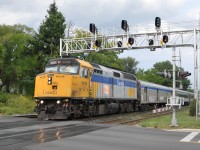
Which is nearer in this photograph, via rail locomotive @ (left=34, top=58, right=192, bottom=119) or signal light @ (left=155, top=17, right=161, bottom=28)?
via rail locomotive @ (left=34, top=58, right=192, bottom=119)

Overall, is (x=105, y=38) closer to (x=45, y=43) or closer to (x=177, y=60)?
(x=45, y=43)

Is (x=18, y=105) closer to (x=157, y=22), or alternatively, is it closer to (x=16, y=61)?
(x=157, y=22)

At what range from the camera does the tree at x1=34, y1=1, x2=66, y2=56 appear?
4931 cm

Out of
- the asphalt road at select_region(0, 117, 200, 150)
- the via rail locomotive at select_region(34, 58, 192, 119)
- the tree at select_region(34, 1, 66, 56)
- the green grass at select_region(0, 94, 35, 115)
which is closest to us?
the asphalt road at select_region(0, 117, 200, 150)

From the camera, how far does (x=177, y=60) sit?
24.8 metres

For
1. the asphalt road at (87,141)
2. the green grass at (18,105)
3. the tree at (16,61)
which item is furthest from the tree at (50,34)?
the asphalt road at (87,141)

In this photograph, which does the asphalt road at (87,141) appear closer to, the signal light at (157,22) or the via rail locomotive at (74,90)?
the via rail locomotive at (74,90)

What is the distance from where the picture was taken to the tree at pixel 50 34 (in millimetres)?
49312

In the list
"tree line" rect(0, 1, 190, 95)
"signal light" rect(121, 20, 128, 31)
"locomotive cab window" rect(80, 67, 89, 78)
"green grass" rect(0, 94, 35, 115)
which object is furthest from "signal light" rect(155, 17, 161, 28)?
"tree line" rect(0, 1, 190, 95)

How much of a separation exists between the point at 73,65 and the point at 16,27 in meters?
55.3

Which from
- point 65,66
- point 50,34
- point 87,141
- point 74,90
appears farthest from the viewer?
point 50,34

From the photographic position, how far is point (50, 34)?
163 feet

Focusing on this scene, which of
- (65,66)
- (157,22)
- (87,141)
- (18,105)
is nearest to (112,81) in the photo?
(157,22)

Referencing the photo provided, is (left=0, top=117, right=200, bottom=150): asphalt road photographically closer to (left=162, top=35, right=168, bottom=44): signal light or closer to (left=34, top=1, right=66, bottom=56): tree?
(left=162, top=35, right=168, bottom=44): signal light
